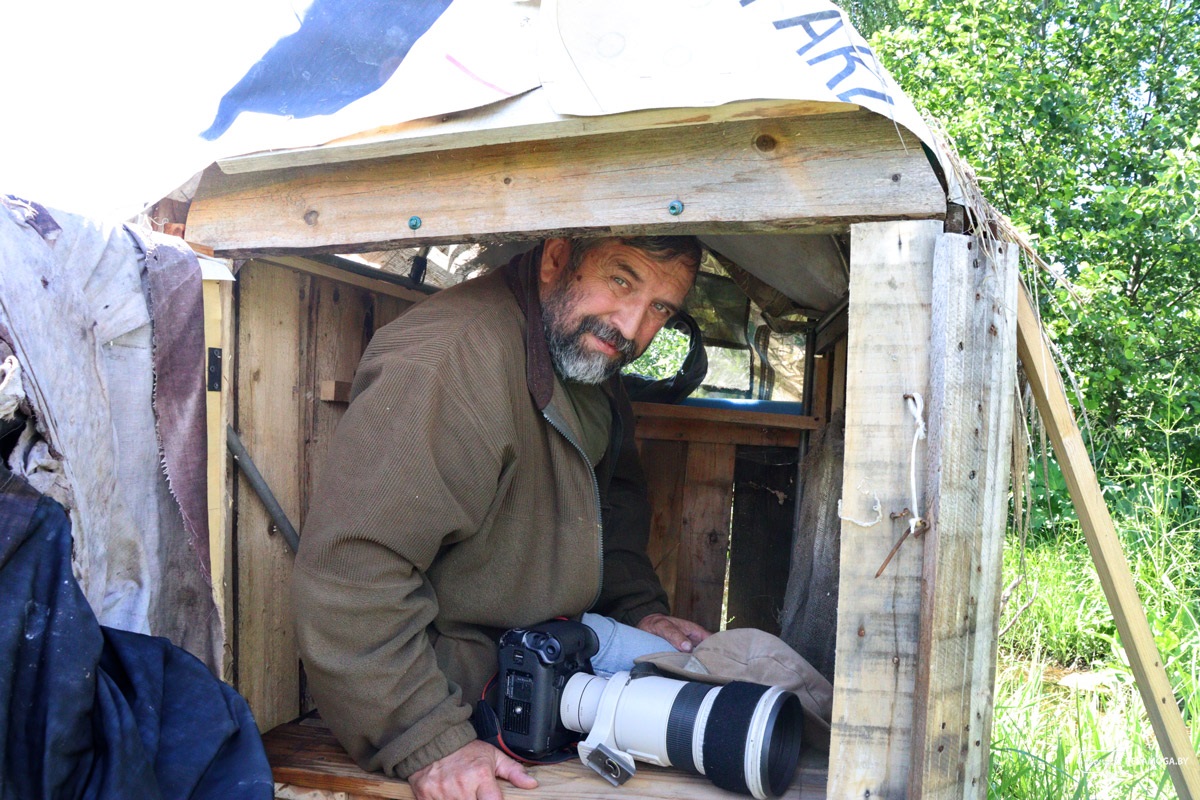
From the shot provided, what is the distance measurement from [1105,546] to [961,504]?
612 millimetres

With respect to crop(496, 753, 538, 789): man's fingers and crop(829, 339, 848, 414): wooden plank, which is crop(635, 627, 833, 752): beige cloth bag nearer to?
crop(496, 753, 538, 789): man's fingers

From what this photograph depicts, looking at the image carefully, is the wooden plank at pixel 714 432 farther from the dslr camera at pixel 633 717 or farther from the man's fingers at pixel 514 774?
the man's fingers at pixel 514 774

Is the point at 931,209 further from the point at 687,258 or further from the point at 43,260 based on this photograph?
the point at 43,260

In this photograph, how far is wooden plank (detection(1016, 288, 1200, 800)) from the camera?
199cm

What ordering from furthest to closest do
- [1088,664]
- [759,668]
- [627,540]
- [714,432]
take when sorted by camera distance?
1. [1088,664]
2. [714,432]
3. [627,540]
4. [759,668]

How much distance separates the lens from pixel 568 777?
6.63ft

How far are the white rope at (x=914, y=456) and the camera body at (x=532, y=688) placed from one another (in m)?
0.89

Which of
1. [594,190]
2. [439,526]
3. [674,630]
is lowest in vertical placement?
[674,630]

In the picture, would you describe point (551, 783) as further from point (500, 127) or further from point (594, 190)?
point (500, 127)

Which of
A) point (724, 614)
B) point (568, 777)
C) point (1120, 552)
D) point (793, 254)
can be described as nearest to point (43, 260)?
point (568, 777)

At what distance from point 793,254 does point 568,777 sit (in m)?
1.51

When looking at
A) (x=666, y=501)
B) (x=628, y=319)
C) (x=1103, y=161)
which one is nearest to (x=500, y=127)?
(x=628, y=319)

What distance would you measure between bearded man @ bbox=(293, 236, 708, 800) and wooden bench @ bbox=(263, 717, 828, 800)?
46 millimetres

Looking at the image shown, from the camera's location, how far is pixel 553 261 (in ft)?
8.22
